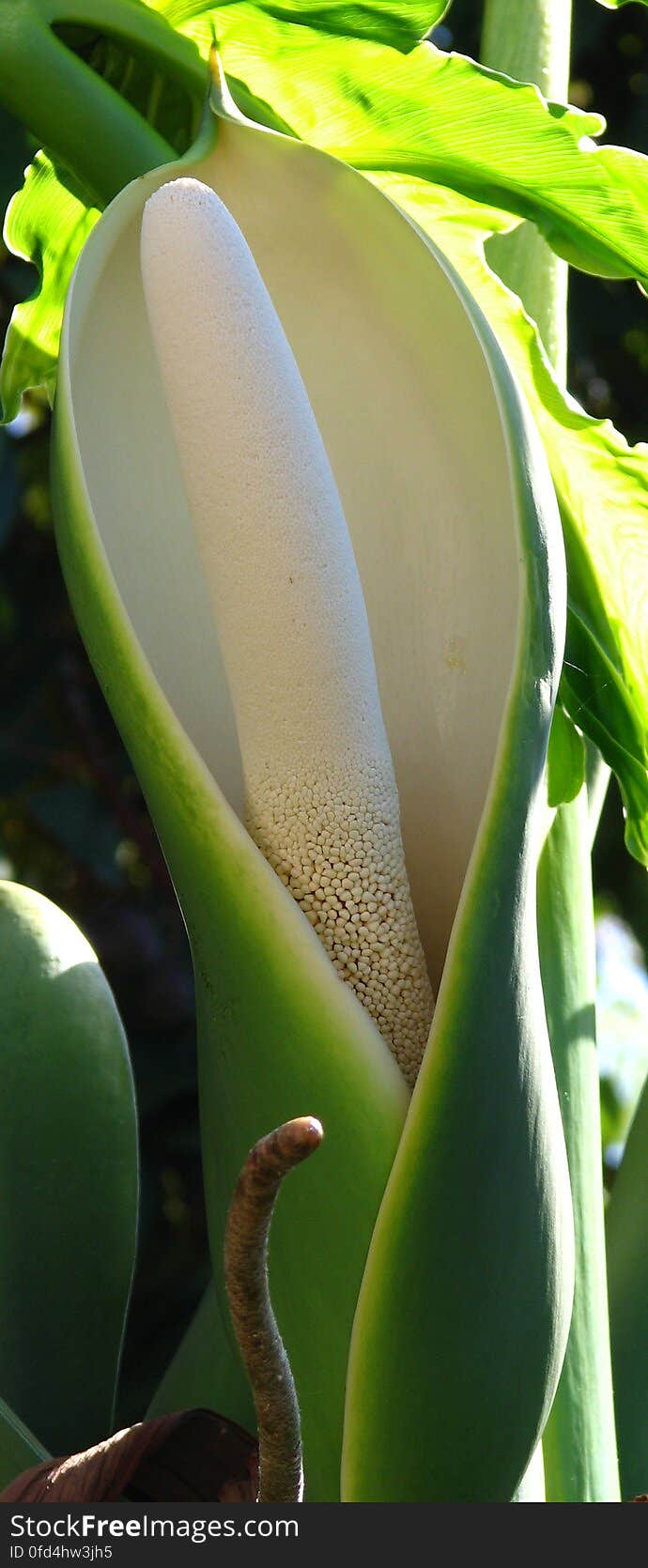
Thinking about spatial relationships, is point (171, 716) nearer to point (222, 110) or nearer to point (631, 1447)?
point (222, 110)

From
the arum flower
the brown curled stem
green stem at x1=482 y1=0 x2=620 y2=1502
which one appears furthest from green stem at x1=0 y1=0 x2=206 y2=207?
the brown curled stem

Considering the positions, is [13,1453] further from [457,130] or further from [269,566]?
[457,130]

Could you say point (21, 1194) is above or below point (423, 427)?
below

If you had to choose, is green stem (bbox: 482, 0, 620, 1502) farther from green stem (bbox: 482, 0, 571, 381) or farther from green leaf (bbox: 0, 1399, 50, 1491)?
green leaf (bbox: 0, 1399, 50, 1491)

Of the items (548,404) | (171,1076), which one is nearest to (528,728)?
(548,404)

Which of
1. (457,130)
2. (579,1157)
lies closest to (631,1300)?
(579,1157)

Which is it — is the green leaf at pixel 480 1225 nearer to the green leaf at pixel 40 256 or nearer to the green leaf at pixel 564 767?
the green leaf at pixel 564 767
